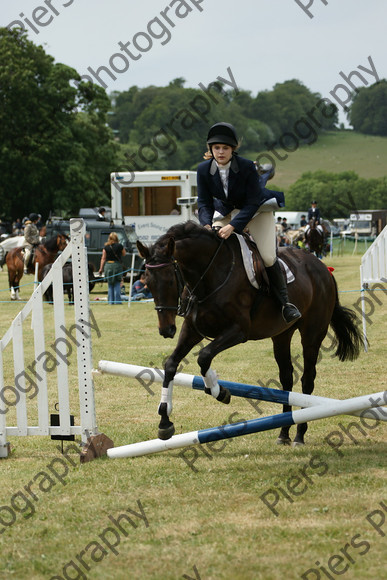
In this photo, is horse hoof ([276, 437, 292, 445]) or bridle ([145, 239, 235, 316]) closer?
bridle ([145, 239, 235, 316])

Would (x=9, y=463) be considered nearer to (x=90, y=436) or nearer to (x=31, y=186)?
(x=90, y=436)

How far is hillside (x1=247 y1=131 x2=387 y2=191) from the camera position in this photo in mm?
118500

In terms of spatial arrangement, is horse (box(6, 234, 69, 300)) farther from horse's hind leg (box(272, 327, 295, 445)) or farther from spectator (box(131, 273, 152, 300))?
horse's hind leg (box(272, 327, 295, 445))

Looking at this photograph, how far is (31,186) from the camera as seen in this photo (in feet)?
156

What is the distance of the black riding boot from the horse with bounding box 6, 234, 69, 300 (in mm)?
13737

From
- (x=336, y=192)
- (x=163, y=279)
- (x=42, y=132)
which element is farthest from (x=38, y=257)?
(x=336, y=192)

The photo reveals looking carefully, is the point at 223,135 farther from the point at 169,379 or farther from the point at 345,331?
the point at 345,331

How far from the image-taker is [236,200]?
20.0 ft

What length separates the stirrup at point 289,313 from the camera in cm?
618

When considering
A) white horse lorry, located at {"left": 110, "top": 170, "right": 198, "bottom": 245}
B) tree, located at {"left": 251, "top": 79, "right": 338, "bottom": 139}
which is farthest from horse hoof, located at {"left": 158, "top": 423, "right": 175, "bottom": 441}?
tree, located at {"left": 251, "top": 79, "right": 338, "bottom": 139}

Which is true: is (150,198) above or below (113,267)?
above

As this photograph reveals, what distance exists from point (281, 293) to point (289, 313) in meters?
0.18

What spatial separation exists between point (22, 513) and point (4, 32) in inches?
1815

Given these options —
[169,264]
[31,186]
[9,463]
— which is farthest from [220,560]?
[31,186]
